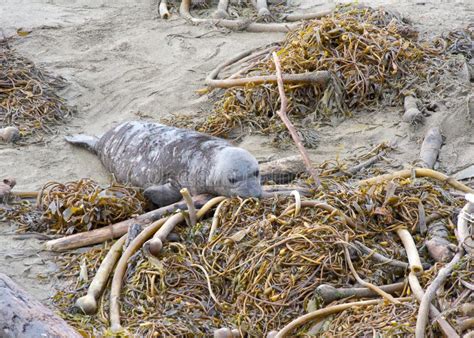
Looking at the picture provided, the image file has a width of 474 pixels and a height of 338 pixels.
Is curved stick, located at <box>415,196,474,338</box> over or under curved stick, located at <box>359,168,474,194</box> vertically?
over

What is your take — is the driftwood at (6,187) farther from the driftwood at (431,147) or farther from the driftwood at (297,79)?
the driftwood at (431,147)

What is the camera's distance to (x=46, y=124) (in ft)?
29.0

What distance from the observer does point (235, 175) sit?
6387 mm

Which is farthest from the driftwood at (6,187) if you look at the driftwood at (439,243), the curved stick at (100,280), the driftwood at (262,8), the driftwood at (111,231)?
the driftwood at (262,8)

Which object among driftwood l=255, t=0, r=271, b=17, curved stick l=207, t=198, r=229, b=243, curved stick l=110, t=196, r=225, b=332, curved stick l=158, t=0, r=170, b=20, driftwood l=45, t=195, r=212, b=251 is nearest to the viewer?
curved stick l=110, t=196, r=225, b=332

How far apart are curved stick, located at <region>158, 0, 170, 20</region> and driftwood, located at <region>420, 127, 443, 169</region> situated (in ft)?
15.5

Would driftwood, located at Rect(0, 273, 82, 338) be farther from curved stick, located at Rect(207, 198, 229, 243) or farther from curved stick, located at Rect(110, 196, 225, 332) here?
curved stick, located at Rect(207, 198, 229, 243)

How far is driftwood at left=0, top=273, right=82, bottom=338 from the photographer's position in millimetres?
4137

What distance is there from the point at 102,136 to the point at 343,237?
10.5ft

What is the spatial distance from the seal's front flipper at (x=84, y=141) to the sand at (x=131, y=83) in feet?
0.22

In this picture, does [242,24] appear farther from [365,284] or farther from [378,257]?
[365,284]

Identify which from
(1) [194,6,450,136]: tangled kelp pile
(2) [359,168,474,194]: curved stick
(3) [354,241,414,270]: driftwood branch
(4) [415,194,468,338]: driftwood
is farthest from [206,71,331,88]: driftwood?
(4) [415,194,468,338]: driftwood

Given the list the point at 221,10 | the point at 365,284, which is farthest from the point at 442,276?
the point at 221,10

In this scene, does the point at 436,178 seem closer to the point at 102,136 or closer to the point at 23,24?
the point at 102,136
